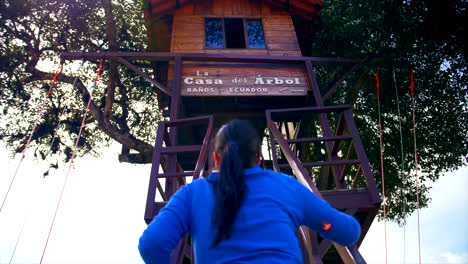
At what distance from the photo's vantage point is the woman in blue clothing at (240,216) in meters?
1.10

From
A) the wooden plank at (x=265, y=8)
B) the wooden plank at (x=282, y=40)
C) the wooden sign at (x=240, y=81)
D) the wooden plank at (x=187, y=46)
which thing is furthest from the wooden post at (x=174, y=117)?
the wooden plank at (x=265, y=8)

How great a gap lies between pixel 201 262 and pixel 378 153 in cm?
1044

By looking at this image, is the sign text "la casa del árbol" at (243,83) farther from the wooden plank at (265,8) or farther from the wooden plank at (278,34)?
the wooden plank at (265,8)

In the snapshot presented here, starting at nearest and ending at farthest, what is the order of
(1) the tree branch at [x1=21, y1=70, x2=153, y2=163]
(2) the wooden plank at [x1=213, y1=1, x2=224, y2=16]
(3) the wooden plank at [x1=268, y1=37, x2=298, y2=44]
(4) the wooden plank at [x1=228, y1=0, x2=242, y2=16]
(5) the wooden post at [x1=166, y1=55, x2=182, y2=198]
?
1. (5) the wooden post at [x1=166, y1=55, x2=182, y2=198]
2. (3) the wooden plank at [x1=268, y1=37, x2=298, y2=44]
3. (2) the wooden plank at [x1=213, y1=1, x2=224, y2=16]
4. (4) the wooden plank at [x1=228, y1=0, x2=242, y2=16]
5. (1) the tree branch at [x1=21, y1=70, x2=153, y2=163]

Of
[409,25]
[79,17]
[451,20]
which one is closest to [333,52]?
[409,25]

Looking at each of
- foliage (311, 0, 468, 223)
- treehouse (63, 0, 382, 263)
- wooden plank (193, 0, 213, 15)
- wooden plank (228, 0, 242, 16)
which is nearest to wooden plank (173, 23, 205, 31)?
treehouse (63, 0, 382, 263)

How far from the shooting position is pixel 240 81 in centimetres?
720

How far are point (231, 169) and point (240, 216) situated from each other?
188 millimetres

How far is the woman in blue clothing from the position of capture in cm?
110

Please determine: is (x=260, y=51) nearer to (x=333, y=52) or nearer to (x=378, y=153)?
(x=333, y=52)

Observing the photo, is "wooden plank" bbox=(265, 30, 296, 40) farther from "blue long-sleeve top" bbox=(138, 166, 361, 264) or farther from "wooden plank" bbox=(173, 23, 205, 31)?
"blue long-sleeve top" bbox=(138, 166, 361, 264)

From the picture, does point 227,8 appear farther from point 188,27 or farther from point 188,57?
point 188,57

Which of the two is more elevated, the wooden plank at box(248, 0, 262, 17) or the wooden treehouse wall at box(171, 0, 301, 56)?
the wooden plank at box(248, 0, 262, 17)

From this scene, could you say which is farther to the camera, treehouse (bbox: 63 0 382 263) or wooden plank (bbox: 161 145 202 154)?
treehouse (bbox: 63 0 382 263)
